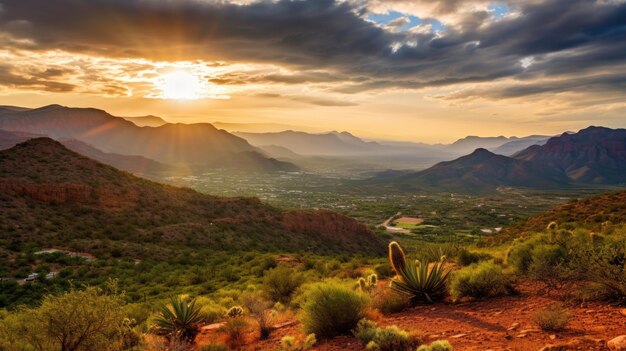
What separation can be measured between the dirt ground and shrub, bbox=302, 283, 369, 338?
0.95 ft

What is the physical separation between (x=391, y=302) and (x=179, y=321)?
5.43 m

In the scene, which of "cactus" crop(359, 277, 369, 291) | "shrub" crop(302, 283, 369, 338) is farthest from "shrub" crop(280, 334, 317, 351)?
"cactus" crop(359, 277, 369, 291)

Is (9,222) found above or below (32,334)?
below

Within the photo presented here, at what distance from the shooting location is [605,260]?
6941 mm

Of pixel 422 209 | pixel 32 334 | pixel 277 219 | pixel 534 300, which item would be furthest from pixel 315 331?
pixel 422 209

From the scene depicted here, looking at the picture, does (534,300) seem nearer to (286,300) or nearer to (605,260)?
(605,260)

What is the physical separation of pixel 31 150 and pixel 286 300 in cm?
4587

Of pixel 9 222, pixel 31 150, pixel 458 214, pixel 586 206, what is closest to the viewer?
pixel 9 222

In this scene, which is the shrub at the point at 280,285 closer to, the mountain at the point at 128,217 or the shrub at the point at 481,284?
the shrub at the point at 481,284

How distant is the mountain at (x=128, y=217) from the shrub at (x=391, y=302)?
22.9m

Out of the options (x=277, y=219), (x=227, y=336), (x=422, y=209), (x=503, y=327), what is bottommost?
(x=422, y=209)

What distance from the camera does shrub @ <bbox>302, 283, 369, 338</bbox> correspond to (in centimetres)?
731

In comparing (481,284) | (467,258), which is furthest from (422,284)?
(467,258)

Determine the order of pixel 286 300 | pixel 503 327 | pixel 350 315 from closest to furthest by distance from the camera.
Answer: pixel 503 327 < pixel 350 315 < pixel 286 300
